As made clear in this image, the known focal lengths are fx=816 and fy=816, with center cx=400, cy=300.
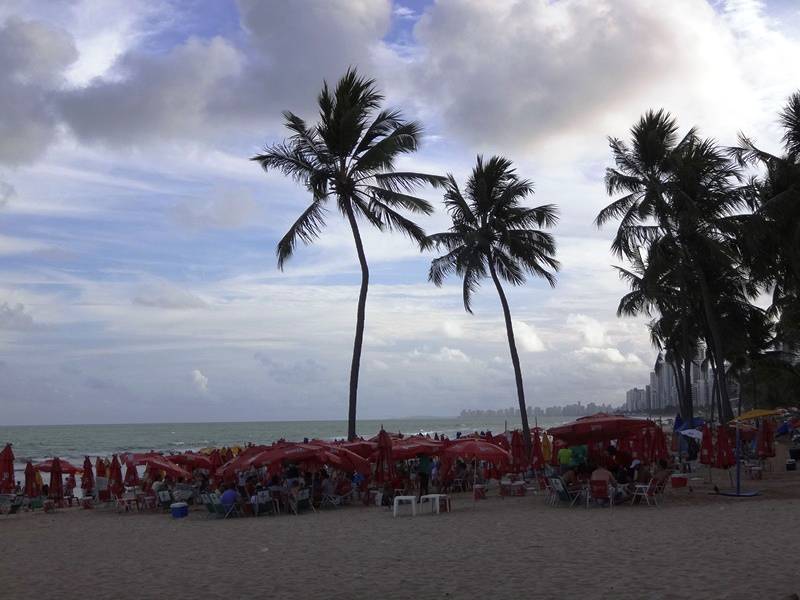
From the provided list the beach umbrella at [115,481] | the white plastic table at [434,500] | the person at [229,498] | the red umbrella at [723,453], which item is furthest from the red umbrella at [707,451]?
the beach umbrella at [115,481]

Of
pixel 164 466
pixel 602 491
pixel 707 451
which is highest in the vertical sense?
pixel 707 451

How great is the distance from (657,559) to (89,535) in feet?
36.9

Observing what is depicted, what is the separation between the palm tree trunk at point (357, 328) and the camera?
74.7 feet

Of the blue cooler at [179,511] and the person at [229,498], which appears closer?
the person at [229,498]

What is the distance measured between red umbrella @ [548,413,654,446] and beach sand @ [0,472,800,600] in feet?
5.15

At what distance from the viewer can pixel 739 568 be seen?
916cm

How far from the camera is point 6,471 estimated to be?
71.2 ft

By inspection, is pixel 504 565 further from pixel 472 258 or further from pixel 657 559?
pixel 472 258

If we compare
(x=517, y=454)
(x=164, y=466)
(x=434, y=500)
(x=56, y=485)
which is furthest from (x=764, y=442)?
(x=56, y=485)

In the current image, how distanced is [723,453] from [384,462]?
A: 801cm

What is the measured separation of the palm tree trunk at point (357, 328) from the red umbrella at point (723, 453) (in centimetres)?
936

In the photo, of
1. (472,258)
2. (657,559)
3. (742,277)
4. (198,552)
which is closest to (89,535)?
(198,552)

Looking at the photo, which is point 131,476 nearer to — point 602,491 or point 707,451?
point 602,491

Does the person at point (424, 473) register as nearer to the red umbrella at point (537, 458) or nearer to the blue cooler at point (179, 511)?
the red umbrella at point (537, 458)
